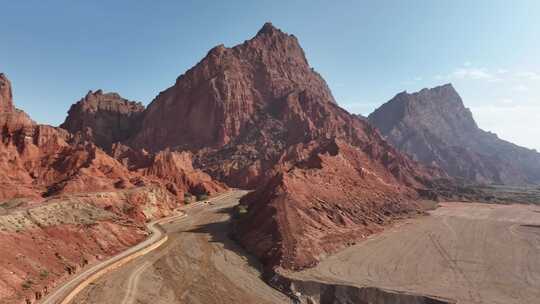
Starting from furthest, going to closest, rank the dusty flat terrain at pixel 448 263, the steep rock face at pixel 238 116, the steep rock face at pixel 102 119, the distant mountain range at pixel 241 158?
the steep rock face at pixel 102 119
the steep rock face at pixel 238 116
the distant mountain range at pixel 241 158
the dusty flat terrain at pixel 448 263

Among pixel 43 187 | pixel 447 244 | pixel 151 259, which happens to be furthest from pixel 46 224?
pixel 447 244

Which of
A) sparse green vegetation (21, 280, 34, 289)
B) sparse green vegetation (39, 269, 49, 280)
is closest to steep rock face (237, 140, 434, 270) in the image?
sparse green vegetation (39, 269, 49, 280)

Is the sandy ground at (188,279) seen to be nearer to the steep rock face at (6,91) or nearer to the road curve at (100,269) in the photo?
the road curve at (100,269)

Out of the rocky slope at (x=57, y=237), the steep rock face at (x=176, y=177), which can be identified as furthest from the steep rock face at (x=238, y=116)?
the rocky slope at (x=57, y=237)

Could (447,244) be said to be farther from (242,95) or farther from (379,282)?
(242,95)

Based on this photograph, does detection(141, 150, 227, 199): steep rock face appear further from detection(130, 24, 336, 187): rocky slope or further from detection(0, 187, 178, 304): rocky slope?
detection(0, 187, 178, 304): rocky slope
